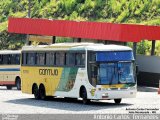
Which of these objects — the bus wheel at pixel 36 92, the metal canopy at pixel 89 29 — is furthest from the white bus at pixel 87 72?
the metal canopy at pixel 89 29

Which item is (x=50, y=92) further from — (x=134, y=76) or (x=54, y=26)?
(x=54, y=26)

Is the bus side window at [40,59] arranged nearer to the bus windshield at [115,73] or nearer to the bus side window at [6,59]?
the bus windshield at [115,73]

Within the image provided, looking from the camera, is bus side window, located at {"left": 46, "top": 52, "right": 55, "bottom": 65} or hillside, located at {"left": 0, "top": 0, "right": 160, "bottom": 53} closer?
bus side window, located at {"left": 46, "top": 52, "right": 55, "bottom": 65}

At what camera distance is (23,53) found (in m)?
39.5

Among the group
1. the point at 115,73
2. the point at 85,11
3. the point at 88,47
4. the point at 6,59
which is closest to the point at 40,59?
the point at 88,47

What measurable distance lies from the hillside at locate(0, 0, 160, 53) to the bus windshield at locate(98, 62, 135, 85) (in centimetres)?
3630

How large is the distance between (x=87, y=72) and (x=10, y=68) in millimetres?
20961

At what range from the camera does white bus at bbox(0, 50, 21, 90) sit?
51.5 metres

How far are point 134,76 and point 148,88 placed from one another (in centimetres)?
1757

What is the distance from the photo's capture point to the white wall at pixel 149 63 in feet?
165

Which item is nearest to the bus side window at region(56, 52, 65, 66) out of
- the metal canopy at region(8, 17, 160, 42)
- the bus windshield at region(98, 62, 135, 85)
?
the bus windshield at region(98, 62, 135, 85)

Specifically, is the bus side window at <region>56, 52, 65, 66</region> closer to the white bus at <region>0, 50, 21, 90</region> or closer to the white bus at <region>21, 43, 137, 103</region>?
the white bus at <region>21, 43, 137, 103</region>

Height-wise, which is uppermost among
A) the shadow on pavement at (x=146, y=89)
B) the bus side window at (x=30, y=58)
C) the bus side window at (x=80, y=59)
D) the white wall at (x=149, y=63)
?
the bus side window at (x=80, y=59)

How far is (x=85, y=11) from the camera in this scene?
80.6 m
